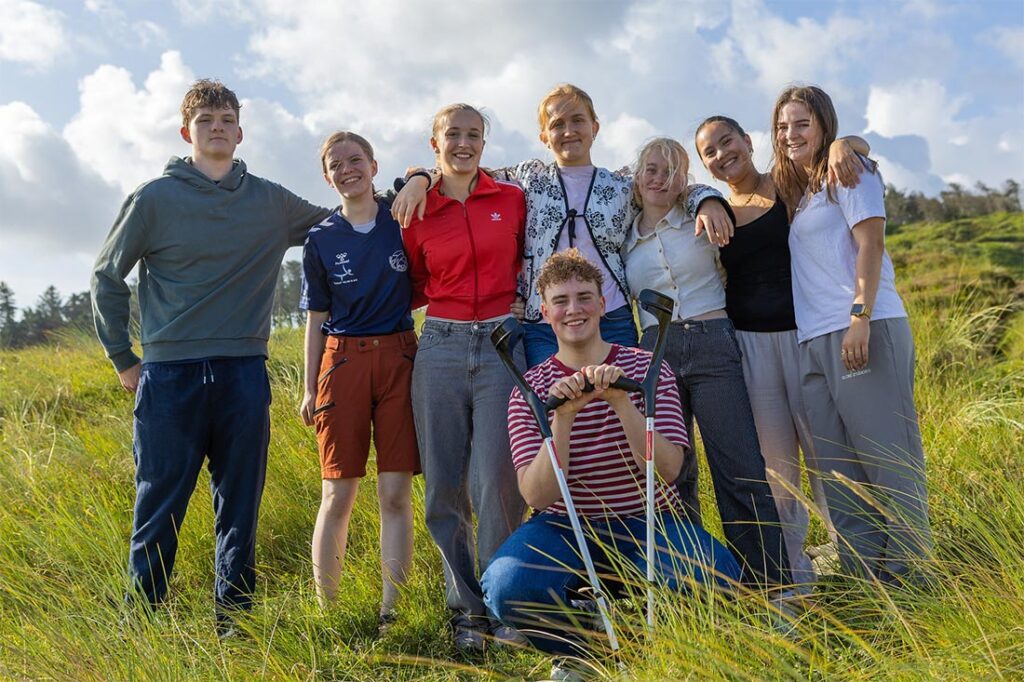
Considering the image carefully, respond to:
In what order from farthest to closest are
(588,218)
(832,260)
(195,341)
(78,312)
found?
(78,312) < (195,341) < (588,218) < (832,260)

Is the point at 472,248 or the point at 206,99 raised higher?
the point at 206,99

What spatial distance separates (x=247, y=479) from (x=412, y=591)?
104cm

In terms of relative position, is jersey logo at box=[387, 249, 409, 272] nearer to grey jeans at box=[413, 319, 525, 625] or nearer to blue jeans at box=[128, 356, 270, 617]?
grey jeans at box=[413, 319, 525, 625]

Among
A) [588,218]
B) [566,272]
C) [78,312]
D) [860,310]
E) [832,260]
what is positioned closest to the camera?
[566,272]

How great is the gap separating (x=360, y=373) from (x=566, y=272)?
50.3 inches

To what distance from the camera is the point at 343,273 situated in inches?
180

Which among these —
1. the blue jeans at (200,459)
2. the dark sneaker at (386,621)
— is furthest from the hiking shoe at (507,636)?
the blue jeans at (200,459)

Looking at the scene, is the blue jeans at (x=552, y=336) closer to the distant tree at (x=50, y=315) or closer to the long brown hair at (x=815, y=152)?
the long brown hair at (x=815, y=152)

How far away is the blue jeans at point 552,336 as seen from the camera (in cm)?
435

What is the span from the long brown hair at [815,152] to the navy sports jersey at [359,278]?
195 centimetres

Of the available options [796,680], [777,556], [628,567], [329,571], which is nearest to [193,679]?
[329,571]

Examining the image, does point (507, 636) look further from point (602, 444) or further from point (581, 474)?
point (602, 444)


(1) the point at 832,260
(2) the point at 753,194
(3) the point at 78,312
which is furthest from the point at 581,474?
(3) the point at 78,312

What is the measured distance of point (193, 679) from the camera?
3.42m
